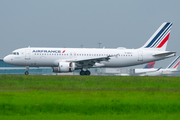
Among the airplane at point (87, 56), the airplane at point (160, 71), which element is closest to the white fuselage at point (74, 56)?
the airplane at point (87, 56)

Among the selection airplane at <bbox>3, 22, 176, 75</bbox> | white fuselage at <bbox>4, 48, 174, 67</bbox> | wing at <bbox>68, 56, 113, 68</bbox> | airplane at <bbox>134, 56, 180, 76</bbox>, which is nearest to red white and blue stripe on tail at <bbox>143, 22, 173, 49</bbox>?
airplane at <bbox>3, 22, 176, 75</bbox>

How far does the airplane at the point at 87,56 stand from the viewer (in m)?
40.5

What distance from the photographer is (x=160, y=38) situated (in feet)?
153

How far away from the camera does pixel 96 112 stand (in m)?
13.9

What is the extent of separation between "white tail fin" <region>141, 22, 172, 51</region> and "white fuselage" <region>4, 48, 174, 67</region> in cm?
103

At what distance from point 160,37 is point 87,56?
41.0 feet

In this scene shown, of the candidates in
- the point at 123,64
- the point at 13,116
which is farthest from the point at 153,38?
the point at 13,116

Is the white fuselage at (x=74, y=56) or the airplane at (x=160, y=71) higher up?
the white fuselage at (x=74, y=56)

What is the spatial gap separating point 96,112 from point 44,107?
2441 mm

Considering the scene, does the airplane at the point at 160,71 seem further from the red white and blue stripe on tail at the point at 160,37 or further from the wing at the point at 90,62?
the wing at the point at 90,62

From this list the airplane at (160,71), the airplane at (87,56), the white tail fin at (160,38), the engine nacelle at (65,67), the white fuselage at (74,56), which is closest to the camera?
the engine nacelle at (65,67)

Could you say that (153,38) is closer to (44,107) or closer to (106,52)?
(106,52)

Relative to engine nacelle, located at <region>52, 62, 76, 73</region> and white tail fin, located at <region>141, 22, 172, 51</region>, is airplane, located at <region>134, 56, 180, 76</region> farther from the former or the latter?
engine nacelle, located at <region>52, 62, 76, 73</region>

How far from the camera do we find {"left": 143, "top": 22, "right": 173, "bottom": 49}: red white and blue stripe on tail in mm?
46094
